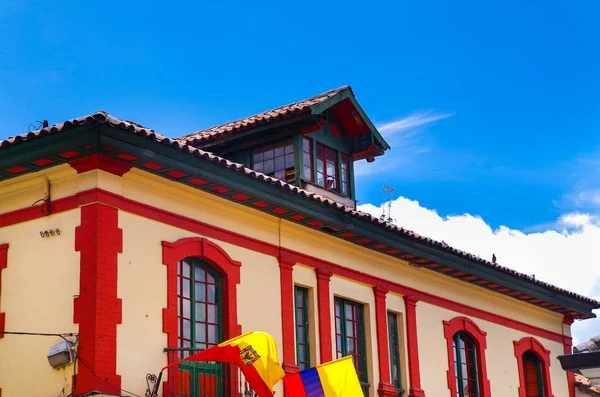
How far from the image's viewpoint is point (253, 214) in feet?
66.1

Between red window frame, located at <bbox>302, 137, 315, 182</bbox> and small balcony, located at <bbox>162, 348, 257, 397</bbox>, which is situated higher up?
red window frame, located at <bbox>302, 137, 315, 182</bbox>

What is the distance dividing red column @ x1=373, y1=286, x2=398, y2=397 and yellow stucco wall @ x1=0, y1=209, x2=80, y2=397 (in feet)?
25.7

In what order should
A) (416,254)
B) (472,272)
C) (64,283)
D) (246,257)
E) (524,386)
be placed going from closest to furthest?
(64,283), (246,257), (416,254), (472,272), (524,386)

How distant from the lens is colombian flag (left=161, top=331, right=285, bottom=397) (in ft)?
52.3

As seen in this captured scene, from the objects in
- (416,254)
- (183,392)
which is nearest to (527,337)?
(416,254)

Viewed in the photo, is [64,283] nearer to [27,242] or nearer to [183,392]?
[27,242]

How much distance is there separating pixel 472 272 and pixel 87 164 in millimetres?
10850

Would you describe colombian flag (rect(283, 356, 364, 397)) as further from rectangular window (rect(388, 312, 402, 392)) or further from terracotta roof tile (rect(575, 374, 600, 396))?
terracotta roof tile (rect(575, 374, 600, 396))

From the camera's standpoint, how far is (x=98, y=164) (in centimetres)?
1708

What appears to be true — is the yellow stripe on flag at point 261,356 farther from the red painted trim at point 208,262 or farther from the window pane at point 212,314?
the window pane at point 212,314

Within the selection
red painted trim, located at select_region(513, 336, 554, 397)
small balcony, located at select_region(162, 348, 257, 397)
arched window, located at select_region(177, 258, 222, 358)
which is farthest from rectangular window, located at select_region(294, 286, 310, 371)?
red painted trim, located at select_region(513, 336, 554, 397)

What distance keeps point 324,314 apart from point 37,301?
616cm

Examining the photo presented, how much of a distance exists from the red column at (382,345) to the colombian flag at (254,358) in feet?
22.3

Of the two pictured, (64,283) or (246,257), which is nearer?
(64,283)
